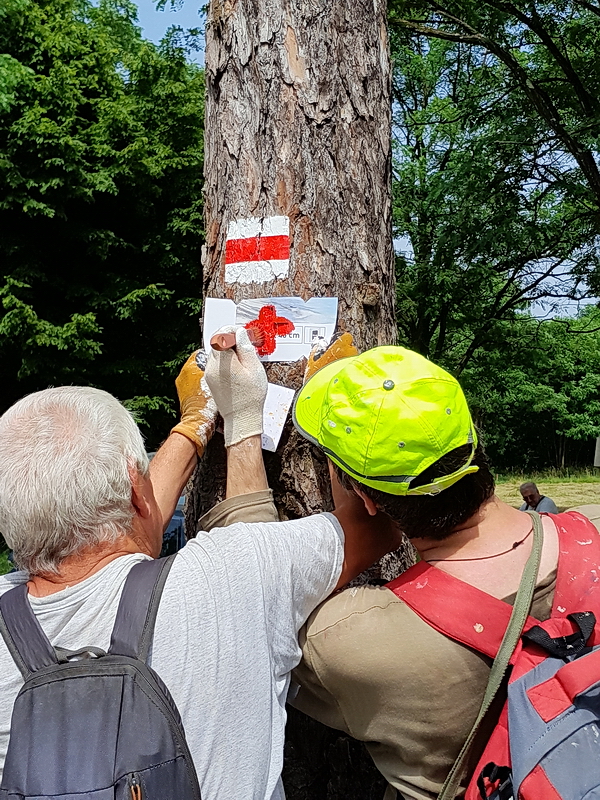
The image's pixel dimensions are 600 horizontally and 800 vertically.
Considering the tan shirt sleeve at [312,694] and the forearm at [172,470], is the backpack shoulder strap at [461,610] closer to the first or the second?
the tan shirt sleeve at [312,694]

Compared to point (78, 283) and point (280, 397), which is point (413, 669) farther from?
point (78, 283)

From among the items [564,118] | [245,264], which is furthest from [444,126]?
[245,264]

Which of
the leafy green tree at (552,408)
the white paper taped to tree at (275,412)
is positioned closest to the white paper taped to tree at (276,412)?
the white paper taped to tree at (275,412)

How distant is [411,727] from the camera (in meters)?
1.33

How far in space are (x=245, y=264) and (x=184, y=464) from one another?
24.3 inches

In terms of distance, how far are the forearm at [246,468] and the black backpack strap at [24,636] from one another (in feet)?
1.92

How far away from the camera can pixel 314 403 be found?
5.02 ft

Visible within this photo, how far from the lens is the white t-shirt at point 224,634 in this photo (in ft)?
3.74

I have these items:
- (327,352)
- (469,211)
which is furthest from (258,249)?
(469,211)

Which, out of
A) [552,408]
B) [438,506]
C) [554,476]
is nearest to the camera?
[438,506]

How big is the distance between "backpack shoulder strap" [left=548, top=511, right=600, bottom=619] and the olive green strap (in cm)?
5

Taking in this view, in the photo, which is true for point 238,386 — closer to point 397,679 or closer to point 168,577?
point 168,577

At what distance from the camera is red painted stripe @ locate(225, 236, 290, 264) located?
1.99 metres

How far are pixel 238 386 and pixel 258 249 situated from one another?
1.57 feet
